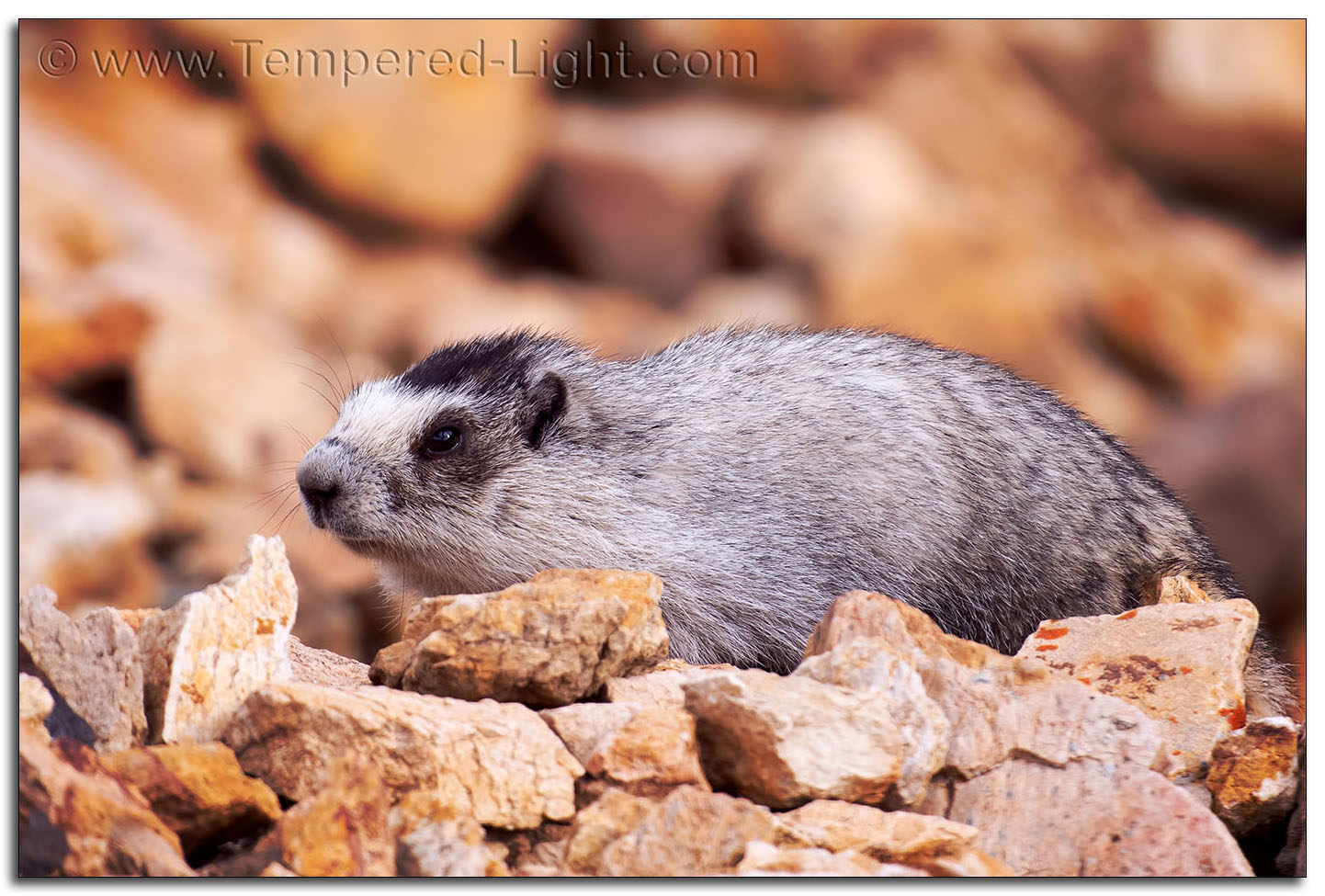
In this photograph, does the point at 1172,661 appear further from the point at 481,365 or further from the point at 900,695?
the point at 481,365

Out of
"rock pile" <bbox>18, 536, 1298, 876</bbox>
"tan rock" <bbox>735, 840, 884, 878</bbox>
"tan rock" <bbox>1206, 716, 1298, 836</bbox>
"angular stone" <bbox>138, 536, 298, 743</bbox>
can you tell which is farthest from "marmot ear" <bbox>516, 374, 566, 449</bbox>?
"tan rock" <bbox>1206, 716, 1298, 836</bbox>

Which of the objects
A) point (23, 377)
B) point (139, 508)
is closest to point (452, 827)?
point (139, 508)

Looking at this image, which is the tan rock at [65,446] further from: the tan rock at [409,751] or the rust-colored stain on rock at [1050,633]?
the rust-colored stain on rock at [1050,633]

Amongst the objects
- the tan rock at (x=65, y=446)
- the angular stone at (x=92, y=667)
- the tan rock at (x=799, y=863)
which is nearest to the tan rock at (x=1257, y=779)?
the tan rock at (x=799, y=863)

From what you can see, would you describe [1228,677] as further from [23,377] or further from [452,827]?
[23,377]

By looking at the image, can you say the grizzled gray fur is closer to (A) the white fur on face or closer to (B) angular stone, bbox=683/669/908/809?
(A) the white fur on face

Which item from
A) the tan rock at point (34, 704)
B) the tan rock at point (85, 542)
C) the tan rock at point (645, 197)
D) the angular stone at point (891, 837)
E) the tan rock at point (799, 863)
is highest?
the tan rock at point (34, 704)
